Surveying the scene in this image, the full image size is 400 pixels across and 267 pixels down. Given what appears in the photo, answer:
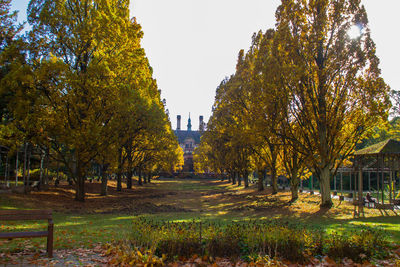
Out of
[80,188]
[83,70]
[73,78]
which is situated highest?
[83,70]

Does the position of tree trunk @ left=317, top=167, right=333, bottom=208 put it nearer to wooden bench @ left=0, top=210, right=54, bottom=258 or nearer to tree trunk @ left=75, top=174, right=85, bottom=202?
tree trunk @ left=75, top=174, right=85, bottom=202

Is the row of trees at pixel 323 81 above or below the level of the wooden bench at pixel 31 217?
above

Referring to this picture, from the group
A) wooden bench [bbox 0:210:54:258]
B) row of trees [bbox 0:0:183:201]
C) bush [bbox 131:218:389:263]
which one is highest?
row of trees [bbox 0:0:183:201]

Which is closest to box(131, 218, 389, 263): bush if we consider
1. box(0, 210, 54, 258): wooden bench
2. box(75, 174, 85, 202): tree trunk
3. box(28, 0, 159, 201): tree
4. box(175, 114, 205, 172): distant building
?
box(0, 210, 54, 258): wooden bench

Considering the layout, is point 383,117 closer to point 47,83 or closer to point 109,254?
point 109,254

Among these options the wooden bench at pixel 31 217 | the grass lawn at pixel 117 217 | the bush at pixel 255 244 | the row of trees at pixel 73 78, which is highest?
the row of trees at pixel 73 78

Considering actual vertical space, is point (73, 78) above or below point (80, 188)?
above

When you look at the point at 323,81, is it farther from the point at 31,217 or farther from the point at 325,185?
the point at 31,217

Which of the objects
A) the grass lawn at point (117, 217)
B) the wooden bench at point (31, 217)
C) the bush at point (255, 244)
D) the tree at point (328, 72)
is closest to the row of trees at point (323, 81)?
the tree at point (328, 72)

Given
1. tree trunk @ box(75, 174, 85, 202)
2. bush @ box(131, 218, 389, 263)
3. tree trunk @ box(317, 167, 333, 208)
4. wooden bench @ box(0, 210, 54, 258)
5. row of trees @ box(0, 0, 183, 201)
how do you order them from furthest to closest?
1. tree trunk @ box(75, 174, 85, 202)
2. tree trunk @ box(317, 167, 333, 208)
3. row of trees @ box(0, 0, 183, 201)
4. bush @ box(131, 218, 389, 263)
5. wooden bench @ box(0, 210, 54, 258)

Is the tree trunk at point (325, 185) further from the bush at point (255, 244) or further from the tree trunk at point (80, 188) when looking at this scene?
the tree trunk at point (80, 188)

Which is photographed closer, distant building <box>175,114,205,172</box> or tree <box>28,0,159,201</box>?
tree <box>28,0,159,201</box>

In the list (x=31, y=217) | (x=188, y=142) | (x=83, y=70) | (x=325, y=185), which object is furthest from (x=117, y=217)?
(x=188, y=142)

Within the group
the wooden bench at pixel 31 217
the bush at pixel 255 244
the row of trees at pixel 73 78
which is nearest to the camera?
the wooden bench at pixel 31 217
